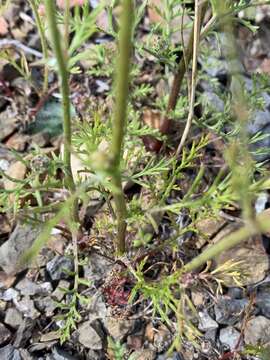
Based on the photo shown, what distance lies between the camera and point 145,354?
2.03 m

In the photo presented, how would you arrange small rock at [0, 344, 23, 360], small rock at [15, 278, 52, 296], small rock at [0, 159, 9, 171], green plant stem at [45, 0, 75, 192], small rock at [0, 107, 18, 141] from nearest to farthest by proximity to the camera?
1. green plant stem at [45, 0, 75, 192]
2. small rock at [0, 344, 23, 360]
3. small rock at [15, 278, 52, 296]
4. small rock at [0, 159, 9, 171]
5. small rock at [0, 107, 18, 141]

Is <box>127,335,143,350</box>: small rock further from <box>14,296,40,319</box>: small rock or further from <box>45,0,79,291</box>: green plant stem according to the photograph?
<box>45,0,79,291</box>: green plant stem

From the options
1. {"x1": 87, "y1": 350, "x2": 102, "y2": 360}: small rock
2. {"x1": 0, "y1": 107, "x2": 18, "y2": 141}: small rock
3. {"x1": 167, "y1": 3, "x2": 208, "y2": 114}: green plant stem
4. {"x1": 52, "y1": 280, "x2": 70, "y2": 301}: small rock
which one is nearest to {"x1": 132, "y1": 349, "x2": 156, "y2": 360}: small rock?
{"x1": 87, "y1": 350, "x2": 102, "y2": 360}: small rock

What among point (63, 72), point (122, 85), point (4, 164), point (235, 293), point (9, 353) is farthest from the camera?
point (4, 164)

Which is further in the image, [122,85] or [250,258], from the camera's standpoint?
[250,258]

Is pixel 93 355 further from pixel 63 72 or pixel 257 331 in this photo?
pixel 63 72

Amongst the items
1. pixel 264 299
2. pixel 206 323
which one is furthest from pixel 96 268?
pixel 264 299

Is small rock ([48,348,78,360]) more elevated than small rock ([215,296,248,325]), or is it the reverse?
small rock ([215,296,248,325])

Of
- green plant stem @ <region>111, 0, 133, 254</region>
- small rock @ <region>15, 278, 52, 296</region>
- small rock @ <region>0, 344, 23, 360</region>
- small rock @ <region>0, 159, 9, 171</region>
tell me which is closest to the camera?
green plant stem @ <region>111, 0, 133, 254</region>

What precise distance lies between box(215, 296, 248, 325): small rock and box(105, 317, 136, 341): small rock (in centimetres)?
36

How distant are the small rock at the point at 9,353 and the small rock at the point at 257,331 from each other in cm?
88

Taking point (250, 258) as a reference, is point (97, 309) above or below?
below

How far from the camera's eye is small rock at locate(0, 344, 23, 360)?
1962 millimetres

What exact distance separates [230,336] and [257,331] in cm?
11
